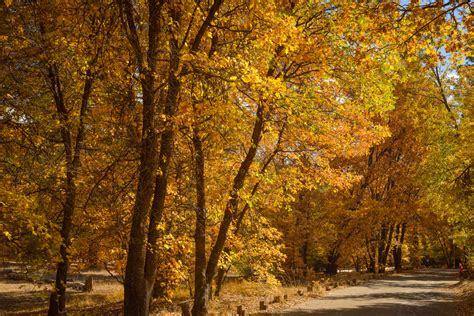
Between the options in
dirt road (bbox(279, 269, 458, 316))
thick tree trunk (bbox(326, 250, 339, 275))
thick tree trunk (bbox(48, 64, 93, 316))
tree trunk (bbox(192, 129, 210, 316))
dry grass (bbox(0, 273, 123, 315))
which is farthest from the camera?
thick tree trunk (bbox(326, 250, 339, 275))

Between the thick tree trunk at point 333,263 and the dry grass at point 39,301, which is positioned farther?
the thick tree trunk at point 333,263

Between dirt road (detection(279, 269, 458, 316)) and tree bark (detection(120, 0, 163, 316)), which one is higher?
tree bark (detection(120, 0, 163, 316))

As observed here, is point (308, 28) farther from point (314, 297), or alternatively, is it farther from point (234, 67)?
point (314, 297)

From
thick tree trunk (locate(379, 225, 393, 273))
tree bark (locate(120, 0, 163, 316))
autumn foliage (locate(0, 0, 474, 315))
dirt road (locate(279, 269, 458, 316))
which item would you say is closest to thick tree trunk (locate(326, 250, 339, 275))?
thick tree trunk (locate(379, 225, 393, 273))

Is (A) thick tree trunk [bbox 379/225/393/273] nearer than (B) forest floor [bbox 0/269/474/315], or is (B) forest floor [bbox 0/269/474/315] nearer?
(B) forest floor [bbox 0/269/474/315]

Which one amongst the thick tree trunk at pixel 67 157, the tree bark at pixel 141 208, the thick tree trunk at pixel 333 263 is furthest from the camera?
the thick tree trunk at pixel 333 263

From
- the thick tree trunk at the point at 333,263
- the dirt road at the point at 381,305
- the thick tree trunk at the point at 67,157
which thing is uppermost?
the thick tree trunk at the point at 67,157

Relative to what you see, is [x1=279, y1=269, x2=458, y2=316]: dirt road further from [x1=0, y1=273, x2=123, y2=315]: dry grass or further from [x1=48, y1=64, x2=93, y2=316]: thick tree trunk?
[x1=0, y1=273, x2=123, y2=315]: dry grass

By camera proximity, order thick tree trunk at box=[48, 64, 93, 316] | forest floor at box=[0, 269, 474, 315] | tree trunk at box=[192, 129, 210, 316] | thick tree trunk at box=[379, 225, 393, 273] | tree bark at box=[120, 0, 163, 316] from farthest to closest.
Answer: thick tree trunk at box=[379, 225, 393, 273], forest floor at box=[0, 269, 474, 315], tree trunk at box=[192, 129, 210, 316], thick tree trunk at box=[48, 64, 93, 316], tree bark at box=[120, 0, 163, 316]

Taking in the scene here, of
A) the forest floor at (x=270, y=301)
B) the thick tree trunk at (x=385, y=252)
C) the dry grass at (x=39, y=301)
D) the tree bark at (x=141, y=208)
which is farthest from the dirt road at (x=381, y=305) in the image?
the thick tree trunk at (x=385, y=252)

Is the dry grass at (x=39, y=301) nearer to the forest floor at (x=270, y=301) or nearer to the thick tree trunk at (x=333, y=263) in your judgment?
the forest floor at (x=270, y=301)

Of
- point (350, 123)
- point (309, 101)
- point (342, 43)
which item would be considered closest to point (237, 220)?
point (350, 123)

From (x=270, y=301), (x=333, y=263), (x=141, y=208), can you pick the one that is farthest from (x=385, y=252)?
(x=141, y=208)

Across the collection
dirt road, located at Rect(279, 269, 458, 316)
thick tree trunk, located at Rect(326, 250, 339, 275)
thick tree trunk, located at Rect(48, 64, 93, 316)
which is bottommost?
dirt road, located at Rect(279, 269, 458, 316)
